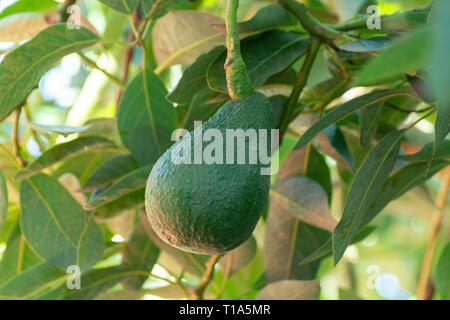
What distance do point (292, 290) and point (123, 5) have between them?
509mm

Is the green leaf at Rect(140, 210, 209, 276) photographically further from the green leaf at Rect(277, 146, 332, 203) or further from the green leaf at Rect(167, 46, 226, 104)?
the green leaf at Rect(167, 46, 226, 104)

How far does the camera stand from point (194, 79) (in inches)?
30.5

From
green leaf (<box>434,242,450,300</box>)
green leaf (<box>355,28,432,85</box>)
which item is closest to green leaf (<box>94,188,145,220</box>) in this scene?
green leaf (<box>434,242,450,300</box>)

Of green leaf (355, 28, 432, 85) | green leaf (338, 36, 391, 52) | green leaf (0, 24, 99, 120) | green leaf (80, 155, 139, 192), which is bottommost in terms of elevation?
green leaf (355, 28, 432, 85)

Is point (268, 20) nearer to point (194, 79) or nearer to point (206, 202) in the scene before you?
point (194, 79)

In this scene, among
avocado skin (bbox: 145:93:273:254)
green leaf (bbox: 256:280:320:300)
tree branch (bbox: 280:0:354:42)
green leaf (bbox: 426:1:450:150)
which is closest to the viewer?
green leaf (bbox: 426:1:450:150)

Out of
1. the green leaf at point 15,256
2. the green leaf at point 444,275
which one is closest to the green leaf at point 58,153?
the green leaf at point 15,256

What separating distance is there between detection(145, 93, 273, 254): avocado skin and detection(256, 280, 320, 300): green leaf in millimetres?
328

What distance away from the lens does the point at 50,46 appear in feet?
2.61

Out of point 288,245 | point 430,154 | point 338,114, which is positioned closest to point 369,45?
point 338,114

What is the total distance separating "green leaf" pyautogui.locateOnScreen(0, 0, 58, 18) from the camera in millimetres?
1062

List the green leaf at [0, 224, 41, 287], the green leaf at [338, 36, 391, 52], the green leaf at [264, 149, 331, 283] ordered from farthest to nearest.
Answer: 1. the green leaf at [0, 224, 41, 287]
2. the green leaf at [264, 149, 331, 283]
3. the green leaf at [338, 36, 391, 52]

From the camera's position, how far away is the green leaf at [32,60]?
748 mm
